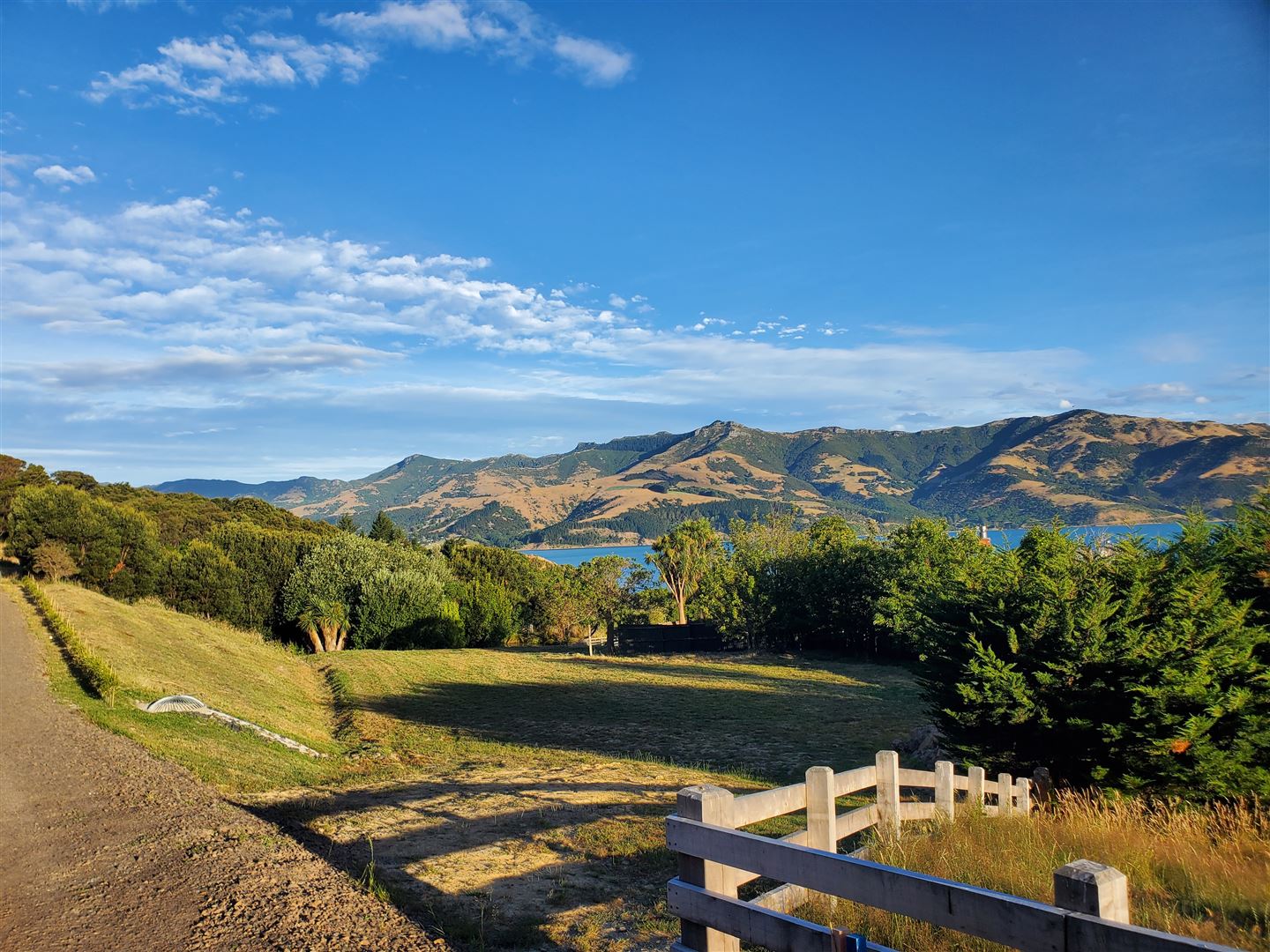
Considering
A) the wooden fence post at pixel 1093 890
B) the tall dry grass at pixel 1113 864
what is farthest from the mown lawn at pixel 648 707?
the wooden fence post at pixel 1093 890

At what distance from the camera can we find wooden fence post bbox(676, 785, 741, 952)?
405 cm

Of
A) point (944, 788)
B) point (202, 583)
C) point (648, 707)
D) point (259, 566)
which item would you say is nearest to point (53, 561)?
point (202, 583)

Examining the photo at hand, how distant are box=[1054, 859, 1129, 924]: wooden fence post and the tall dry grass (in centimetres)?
178

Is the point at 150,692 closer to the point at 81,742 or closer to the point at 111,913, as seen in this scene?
the point at 81,742

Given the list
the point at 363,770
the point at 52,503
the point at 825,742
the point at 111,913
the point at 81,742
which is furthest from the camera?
the point at 52,503

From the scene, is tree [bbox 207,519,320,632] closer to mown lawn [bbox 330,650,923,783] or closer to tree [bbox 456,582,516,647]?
tree [bbox 456,582,516,647]

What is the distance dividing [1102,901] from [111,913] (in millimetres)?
6316

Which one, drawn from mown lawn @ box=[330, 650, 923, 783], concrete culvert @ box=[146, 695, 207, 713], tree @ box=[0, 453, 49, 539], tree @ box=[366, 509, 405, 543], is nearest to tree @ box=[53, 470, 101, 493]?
tree @ box=[0, 453, 49, 539]

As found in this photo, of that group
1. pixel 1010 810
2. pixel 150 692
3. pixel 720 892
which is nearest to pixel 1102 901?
pixel 720 892

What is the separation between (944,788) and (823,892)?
4.49m

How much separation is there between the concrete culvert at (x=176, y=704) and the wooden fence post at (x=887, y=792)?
14.1m

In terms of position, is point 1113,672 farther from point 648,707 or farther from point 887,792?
point 648,707

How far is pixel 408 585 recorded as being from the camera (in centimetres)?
4678

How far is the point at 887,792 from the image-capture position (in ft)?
21.0
